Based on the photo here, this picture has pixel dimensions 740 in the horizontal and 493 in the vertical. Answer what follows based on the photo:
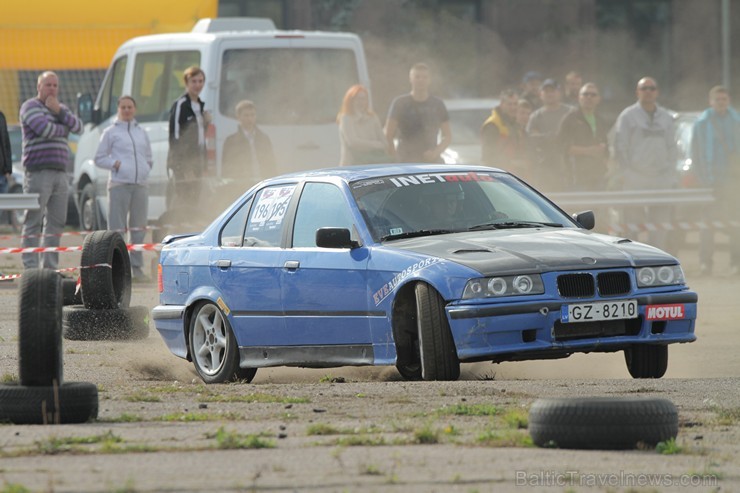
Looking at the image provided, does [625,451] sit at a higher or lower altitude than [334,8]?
lower

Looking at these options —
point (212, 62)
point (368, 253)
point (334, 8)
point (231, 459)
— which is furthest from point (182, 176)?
point (334, 8)

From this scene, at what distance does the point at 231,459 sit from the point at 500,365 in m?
4.65

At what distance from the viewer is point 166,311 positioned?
1107cm

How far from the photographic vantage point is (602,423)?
669 cm

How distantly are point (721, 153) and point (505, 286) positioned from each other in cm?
1088

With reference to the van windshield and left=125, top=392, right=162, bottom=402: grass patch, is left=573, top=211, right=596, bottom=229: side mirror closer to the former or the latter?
left=125, top=392, right=162, bottom=402: grass patch

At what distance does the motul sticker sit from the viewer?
9312 millimetres

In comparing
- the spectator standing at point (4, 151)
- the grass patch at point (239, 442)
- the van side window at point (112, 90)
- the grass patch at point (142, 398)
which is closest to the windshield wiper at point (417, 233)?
the grass patch at point (142, 398)

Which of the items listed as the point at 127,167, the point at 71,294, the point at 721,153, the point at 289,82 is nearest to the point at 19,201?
the point at 127,167

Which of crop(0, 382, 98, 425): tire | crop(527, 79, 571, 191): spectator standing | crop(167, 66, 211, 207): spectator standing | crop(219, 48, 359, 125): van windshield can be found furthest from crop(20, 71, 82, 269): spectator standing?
crop(0, 382, 98, 425): tire

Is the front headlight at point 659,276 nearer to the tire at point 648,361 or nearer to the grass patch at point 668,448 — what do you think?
the tire at point 648,361

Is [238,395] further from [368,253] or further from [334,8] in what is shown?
[334,8]

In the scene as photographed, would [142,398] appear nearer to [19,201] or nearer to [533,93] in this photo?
[19,201]

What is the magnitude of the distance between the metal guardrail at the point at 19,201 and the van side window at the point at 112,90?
10.6ft
